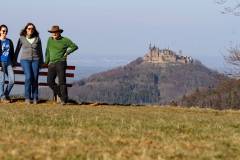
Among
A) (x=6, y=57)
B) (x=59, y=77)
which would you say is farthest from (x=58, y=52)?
(x=6, y=57)

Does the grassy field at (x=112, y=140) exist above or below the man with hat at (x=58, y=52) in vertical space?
below

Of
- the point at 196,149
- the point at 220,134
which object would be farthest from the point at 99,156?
the point at 220,134

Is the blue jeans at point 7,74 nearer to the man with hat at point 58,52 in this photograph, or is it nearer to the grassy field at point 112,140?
the man with hat at point 58,52

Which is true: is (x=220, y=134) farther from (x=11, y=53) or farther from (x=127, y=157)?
(x=11, y=53)

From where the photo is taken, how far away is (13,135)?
8.93 meters

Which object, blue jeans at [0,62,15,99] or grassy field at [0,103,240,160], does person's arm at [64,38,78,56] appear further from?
grassy field at [0,103,240,160]

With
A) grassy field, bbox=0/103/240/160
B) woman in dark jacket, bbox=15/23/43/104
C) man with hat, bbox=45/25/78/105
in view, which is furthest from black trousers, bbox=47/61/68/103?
grassy field, bbox=0/103/240/160

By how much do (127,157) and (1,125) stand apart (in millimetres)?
3632

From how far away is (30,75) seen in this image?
17.9 meters

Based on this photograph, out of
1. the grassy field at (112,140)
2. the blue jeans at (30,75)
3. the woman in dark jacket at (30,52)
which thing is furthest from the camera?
the blue jeans at (30,75)

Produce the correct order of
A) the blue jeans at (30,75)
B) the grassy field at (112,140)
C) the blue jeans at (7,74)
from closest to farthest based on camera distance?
the grassy field at (112,140), the blue jeans at (30,75), the blue jeans at (7,74)

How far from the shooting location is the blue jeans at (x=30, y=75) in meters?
17.8

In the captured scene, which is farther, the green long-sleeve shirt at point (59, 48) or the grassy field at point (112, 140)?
the green long-sleeve shirt at point (59, 48)

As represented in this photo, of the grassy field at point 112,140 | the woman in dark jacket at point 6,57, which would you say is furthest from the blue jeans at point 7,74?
the grassy field at point 112,140
